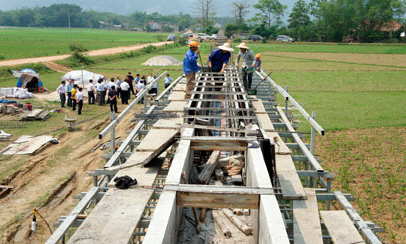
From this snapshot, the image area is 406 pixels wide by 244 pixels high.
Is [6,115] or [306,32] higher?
[306,32]

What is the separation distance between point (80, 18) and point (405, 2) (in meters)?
130

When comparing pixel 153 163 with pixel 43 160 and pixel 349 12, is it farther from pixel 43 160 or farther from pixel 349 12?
pixel 349 12

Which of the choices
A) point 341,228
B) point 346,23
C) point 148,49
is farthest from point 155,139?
point 346,23

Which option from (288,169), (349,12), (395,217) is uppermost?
(349,12)

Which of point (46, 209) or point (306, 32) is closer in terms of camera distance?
point (46, 209)

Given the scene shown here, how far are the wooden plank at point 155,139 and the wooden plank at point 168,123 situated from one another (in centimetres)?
17

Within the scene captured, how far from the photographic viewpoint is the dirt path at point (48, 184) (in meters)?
8.65

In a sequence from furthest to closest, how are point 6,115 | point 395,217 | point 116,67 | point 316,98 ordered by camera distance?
point 116,67 → point 316,98 → point 6,115 → point 395,217

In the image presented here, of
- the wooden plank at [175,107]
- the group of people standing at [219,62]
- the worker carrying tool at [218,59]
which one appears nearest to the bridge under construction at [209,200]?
the wooden plank at [175,107]

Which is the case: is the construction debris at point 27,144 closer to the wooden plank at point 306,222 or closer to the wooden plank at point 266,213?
the wooden plank at point 266,213

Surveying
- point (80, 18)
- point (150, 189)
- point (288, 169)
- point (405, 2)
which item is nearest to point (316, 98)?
point (288, 169)

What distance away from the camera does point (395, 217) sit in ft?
30.1

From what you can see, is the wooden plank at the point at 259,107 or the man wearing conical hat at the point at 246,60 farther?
the man wearing conical hat at the point at 246,60

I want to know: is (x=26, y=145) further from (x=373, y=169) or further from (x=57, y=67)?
(x=57, y=67)
